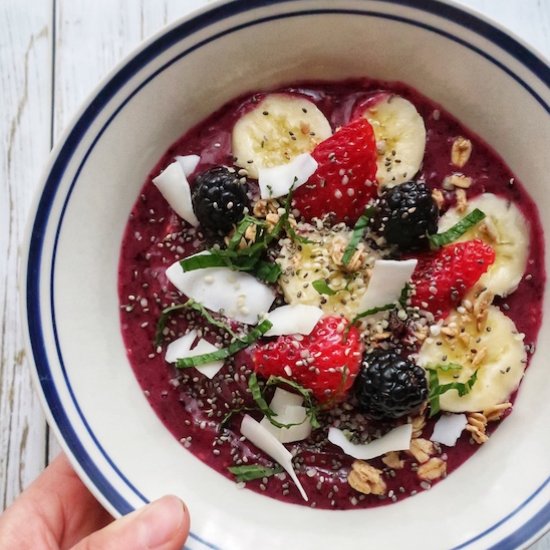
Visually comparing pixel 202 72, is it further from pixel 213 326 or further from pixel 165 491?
pixel 165 491

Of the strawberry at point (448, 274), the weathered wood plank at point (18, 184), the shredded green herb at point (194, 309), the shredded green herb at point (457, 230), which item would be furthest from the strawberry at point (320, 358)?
the weathered wood plank at point (18, 184)

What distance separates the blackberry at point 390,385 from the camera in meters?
Result: 1.88

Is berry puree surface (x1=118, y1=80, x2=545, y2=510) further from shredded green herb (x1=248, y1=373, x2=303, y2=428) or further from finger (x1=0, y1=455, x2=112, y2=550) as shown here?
finger (x1=0, y1=455, x2=112, y2=550)

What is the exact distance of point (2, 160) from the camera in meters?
2.25

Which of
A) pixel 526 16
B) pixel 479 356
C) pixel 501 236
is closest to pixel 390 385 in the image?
pixel 479 356

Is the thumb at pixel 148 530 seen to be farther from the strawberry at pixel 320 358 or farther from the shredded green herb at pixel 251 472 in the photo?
the strawberry at pixel 320 358

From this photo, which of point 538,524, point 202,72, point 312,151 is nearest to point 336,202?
point 312,151

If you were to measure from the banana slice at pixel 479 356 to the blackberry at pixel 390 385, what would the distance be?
104mm

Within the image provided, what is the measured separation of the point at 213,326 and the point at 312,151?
0.55m

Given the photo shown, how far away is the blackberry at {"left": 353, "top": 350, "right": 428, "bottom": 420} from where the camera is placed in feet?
6.16

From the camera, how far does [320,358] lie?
1.94 metres

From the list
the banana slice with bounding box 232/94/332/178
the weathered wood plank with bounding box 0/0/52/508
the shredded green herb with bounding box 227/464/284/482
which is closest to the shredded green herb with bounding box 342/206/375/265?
the banana slice with bounding box 232/94/332/178

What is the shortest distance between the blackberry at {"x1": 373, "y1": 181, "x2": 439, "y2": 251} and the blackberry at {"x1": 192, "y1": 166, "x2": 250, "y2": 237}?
0.38 meters

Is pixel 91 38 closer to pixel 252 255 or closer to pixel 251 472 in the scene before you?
pixel 252 255
